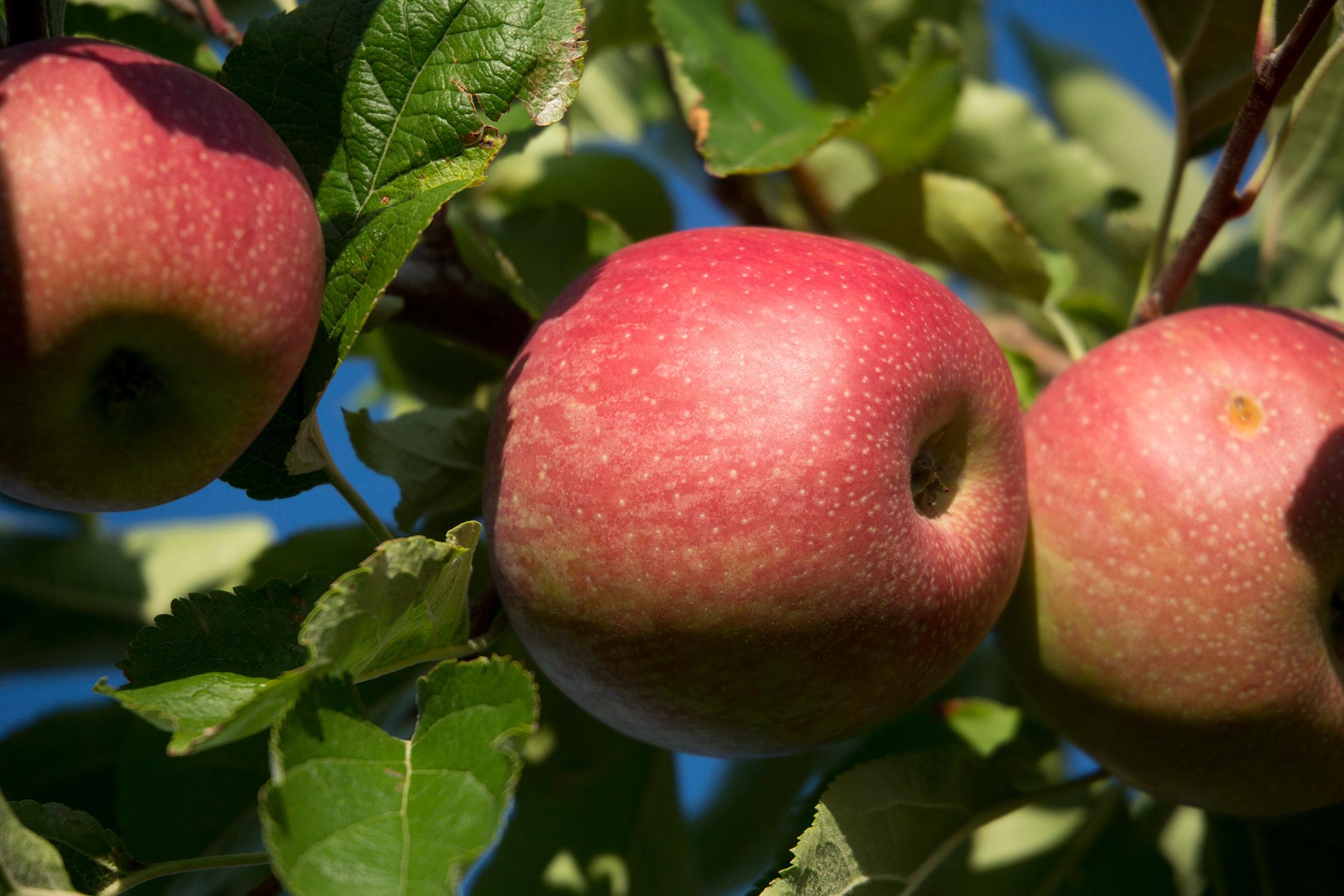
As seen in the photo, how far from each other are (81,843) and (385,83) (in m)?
0.62

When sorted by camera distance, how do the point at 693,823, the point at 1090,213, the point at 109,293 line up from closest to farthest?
the point at 109,293, the point at 1090,213, the point at 693,823

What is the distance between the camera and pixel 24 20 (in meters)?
0.79

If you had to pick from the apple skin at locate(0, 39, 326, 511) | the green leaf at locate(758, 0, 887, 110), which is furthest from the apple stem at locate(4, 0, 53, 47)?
the green leaf at locate(758, 0, 887, 110)

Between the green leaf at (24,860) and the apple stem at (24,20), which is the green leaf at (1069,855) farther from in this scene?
the apple stem at (24,20)

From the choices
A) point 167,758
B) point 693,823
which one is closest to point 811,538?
point 167,758

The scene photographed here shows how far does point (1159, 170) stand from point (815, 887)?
67.3 inches

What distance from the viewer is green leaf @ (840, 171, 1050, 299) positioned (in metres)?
1.39

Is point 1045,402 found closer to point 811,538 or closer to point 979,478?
point 979,478

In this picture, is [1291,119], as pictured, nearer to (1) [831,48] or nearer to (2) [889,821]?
(2) [889,821]

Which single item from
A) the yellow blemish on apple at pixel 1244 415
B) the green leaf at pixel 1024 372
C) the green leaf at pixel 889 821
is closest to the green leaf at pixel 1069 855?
the green leaf at pixel 889 821

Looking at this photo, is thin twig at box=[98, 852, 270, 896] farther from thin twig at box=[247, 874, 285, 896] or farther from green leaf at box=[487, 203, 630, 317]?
green leaf at box=[487, 203, 630, 317]

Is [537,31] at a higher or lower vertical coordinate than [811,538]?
higher

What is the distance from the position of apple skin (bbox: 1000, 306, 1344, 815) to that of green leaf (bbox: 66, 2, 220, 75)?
3.04ft

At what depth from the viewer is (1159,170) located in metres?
2.13
